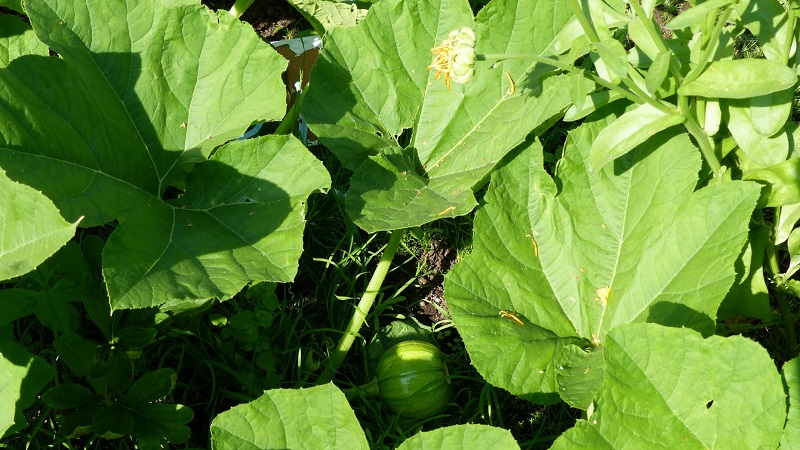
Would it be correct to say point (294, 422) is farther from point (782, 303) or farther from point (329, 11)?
point (782, 303)

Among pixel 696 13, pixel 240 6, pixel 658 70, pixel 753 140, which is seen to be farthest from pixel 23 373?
pixel 753 140

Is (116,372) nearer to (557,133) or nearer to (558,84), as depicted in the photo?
(558,84)

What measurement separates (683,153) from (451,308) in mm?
956

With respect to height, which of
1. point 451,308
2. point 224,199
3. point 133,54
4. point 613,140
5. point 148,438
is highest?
point 133,54

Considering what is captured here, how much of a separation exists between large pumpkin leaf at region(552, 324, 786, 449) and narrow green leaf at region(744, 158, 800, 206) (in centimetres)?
65

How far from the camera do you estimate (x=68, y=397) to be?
262 centimetres

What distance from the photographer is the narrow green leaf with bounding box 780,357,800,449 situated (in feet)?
7.33

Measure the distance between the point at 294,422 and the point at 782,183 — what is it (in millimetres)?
1773

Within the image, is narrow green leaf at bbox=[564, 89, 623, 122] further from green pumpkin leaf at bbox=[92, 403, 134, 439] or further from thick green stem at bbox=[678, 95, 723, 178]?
green pumpkin leaf at bbox=[92, 403, 134, 439]

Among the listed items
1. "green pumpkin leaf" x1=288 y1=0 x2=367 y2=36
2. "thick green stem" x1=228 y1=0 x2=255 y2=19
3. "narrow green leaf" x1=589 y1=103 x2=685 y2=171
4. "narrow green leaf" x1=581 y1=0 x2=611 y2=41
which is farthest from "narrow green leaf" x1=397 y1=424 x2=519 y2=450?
"thick green stem" x1=228 y1=0 x2=255 y2=19

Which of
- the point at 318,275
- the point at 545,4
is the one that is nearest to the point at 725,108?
the point at 545,4

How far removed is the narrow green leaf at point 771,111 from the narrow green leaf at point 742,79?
20 cm

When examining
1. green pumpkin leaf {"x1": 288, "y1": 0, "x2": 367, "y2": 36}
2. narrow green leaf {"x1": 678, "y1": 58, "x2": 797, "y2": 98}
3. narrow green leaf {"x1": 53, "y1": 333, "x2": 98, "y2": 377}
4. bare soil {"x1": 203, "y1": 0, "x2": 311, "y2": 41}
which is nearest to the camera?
narrow green leaf {"x1": 678, "y1": 58, "x2": 797, "y2": 98}

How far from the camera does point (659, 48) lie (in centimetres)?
245
